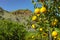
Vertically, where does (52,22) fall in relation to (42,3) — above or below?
below

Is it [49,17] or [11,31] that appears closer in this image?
[49,17]

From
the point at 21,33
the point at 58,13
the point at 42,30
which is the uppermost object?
the point at 58,13

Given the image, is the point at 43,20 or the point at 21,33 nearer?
the point at 43,20

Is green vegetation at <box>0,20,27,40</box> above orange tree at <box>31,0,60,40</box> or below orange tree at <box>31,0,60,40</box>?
below

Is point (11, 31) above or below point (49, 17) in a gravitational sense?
below

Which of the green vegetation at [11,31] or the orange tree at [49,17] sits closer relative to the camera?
the orange tree at [49,17]

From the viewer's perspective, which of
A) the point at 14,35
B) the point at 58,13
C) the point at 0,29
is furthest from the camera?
the point at 14,35

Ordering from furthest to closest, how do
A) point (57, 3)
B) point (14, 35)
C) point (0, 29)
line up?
point (14, 35) < point (0, 29) < point (57, 3)

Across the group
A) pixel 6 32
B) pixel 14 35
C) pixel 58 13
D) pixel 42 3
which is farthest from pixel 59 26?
pixel 14 35

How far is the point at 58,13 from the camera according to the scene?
461cm

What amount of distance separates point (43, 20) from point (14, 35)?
20460 millimetres

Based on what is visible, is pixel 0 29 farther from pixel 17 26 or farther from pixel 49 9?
pixel 49 9

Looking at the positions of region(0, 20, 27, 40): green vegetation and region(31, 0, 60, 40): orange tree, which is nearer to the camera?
region(31, 0, 60, 40): orange tree

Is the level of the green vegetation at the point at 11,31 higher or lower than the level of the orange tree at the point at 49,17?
lower
